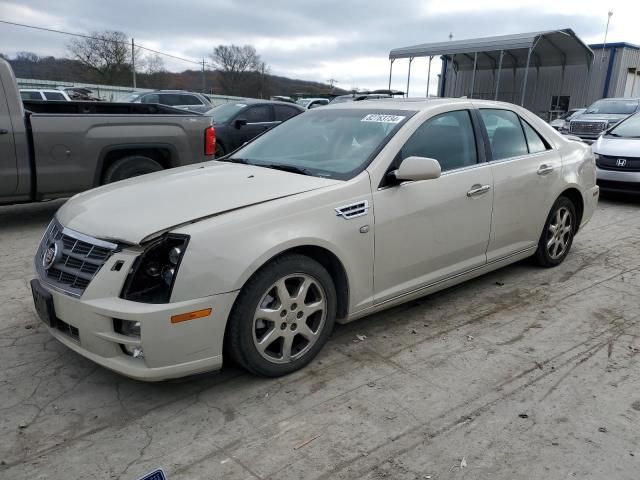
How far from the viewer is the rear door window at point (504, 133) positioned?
4281mm

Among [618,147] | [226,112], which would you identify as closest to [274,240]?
[618,147]

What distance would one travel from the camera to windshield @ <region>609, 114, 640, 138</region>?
883cm

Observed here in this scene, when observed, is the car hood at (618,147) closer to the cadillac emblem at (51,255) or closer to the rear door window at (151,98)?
the cadillac emblem at (51,255)

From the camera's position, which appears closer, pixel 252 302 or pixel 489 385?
pixel 252 302

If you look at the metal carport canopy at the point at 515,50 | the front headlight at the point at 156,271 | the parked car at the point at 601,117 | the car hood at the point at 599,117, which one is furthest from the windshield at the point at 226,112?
the metal carport canopy at the point at 515,50

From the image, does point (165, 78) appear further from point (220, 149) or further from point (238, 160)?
point (238, 160)

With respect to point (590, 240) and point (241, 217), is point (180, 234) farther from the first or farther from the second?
point (590, 240)

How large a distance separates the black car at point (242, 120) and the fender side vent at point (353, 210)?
7.62m

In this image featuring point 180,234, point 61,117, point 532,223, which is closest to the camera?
point 180,234

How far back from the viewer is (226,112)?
1143 centimetres

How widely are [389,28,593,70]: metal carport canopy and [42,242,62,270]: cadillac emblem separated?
914 inches

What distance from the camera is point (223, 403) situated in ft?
9.37

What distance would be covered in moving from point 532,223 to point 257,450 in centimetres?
322

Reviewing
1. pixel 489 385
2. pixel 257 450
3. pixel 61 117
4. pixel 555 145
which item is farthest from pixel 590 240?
pixel 61 117
